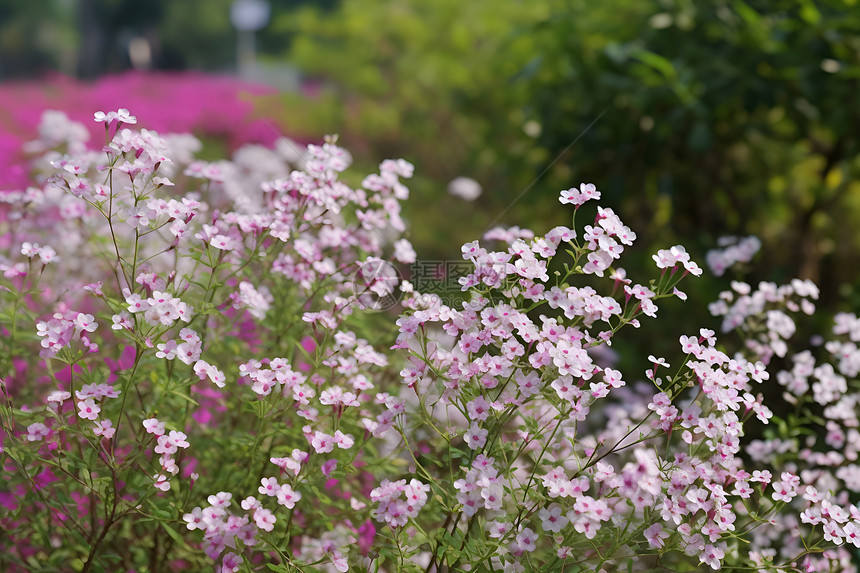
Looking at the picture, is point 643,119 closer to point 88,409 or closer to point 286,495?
point 286,495

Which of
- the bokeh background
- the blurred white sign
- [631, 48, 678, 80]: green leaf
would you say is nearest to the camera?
[631, 48, 678, 80]: green leaf

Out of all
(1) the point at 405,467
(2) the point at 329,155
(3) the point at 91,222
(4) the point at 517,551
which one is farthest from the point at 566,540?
(3) the point at 91,222

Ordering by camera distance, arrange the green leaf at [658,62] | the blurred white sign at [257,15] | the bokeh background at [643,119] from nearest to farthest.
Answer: the green leaf at [658,62] < the bokeh background at [643,119] < the blurred white sign at [257,15]

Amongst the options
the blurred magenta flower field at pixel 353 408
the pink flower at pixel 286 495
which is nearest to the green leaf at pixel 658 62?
the blurred magenta flower field at pixel 353 408

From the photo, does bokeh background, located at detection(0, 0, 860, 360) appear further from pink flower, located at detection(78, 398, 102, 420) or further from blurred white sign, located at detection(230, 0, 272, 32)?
blurred white sign, located at detection(230, 0, 272, 32)

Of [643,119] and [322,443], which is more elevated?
[322,443]

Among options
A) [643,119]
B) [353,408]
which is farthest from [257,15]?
[353,408]

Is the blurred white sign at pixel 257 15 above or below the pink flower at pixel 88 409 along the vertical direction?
below

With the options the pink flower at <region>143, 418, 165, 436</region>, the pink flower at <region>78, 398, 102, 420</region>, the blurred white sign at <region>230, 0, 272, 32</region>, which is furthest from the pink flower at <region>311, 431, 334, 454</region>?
the blurred white sign at <region>230, 0, 272, 32</region>

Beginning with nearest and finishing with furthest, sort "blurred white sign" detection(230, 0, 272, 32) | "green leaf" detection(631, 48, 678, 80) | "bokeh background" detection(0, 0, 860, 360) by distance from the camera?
"green leaf" detection(631, 48, 678, 80) → "bokeh background" detection(0, 0, 860, 360) → "blurred white sign" detection(230, 0, 272, 32)

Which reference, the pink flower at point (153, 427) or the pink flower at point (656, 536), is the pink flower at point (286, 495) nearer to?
the pink flower at point (153, 427)

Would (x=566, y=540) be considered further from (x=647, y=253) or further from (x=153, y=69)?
(x=153, y=69)

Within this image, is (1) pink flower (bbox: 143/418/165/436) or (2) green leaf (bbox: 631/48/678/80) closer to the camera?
(1) pink flower (bbox: 143/418/165/436)

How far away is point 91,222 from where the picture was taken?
228 cm
